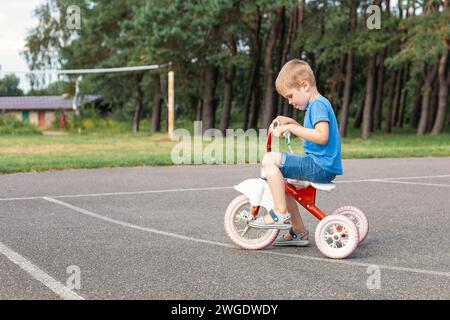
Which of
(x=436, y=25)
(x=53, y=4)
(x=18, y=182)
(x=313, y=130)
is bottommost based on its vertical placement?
(x=18, y=182)

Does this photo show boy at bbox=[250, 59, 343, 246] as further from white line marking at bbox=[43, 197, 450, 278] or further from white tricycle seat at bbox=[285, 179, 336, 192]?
white line marking at bbox=[43, 197, 450, 278]

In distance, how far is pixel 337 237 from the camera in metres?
5.65

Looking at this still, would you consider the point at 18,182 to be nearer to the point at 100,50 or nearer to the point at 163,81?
the point at 163,81

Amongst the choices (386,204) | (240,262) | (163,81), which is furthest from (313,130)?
(163,81)

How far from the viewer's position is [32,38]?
60.7 m

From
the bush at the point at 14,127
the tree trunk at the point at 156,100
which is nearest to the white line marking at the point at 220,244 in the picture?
the bush at the point at 14,127

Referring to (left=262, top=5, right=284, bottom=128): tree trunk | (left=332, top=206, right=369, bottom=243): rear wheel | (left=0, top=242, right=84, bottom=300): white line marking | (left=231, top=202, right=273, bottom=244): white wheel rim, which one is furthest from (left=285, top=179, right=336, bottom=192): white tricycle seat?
(left=262, top=5, right=284, bottom=128): tree trunk

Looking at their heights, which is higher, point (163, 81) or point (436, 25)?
point (436, 25)

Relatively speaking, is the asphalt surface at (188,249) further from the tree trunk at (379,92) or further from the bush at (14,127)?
the bush at (14,127)

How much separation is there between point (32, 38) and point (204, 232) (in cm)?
5845

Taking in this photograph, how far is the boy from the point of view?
18.0 ft

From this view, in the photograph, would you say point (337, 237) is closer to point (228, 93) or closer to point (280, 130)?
point (280, 130)

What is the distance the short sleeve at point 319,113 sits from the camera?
17.9ft
